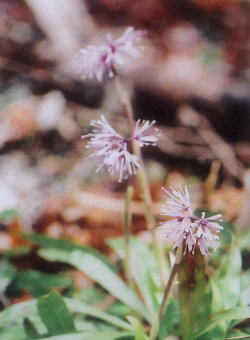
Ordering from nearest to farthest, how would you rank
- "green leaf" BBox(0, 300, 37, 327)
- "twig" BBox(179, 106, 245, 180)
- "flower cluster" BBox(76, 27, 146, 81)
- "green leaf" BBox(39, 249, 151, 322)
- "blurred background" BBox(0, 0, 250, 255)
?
"flower cluster" BBox(76, 27, 146, 81), "green leaf" BBox(0, 300, 37, 327), "green leaf" BBox(39, 249, 151, 322), "blurred background" BBox(0, 0, 250, 255), "twig" BBox(179, 106, 245, 180)

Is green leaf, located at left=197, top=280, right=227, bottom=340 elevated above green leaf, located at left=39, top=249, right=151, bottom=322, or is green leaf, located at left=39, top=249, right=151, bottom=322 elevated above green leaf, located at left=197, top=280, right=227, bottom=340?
green leaf, located at left=39, top=249, right=151, bottom=322

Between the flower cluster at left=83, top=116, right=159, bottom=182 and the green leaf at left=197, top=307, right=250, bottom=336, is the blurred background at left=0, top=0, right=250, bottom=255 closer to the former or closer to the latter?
the green leaf at left=197, top=307, right=250, bottom=336

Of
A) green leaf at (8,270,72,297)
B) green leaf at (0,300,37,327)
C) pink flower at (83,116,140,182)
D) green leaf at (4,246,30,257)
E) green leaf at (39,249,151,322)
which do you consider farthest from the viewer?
green leaf at (4,246,30,257)

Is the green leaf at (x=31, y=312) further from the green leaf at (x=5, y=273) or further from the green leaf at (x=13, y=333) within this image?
the green leaf at (x=5, y=273)

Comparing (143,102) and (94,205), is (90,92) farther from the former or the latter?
(94,205)

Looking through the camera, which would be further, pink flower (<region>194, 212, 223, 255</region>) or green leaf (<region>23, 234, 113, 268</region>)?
green leaf (<region>23, 234, 113, 268</region>)

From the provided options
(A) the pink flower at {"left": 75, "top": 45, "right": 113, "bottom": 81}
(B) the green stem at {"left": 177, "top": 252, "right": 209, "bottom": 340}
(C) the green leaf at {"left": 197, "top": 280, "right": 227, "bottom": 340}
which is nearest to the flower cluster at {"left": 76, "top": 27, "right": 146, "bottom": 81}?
(A) the pink flower at {"left": 75, "top": 45, "right": 113, "bottom": 81}

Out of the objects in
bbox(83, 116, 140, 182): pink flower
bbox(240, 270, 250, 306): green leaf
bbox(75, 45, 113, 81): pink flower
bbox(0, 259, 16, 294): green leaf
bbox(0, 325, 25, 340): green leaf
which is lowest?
A: bbox(0, 325, 25, 340): green leaf
